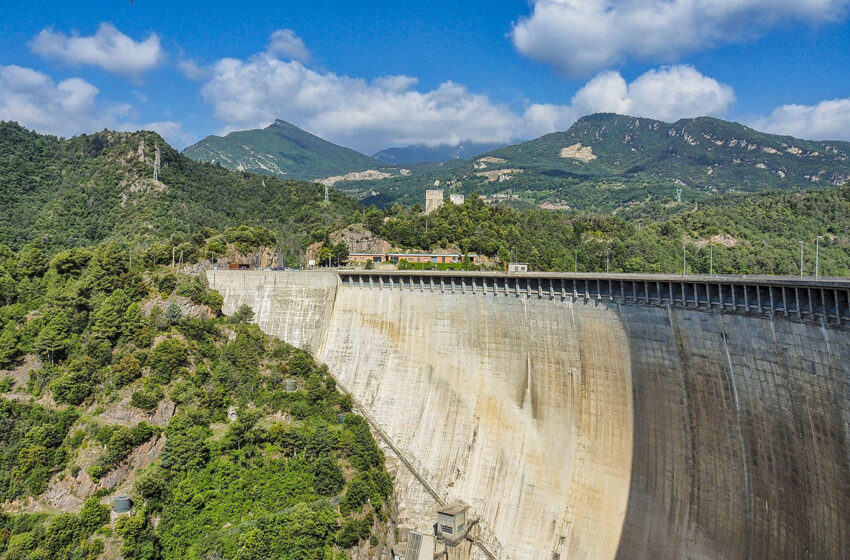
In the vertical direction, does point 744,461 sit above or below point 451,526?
above

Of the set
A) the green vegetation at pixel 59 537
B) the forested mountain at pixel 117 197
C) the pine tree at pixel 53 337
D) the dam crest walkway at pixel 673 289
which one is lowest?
the green vegetation at pixel 59 537

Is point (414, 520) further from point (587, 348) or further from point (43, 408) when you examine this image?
point (43, 408)

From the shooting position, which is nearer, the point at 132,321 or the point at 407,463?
the point at 407,463

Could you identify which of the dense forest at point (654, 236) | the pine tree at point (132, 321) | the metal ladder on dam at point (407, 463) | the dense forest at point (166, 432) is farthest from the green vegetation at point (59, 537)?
the dense forest at point (654, 236)

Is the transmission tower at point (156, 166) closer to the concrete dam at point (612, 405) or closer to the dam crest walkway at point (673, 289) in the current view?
the concrete dam at point (612, 405)

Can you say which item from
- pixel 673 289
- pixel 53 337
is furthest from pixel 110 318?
pixel 673 289

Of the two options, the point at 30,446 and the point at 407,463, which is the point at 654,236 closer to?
the point at 407,463
